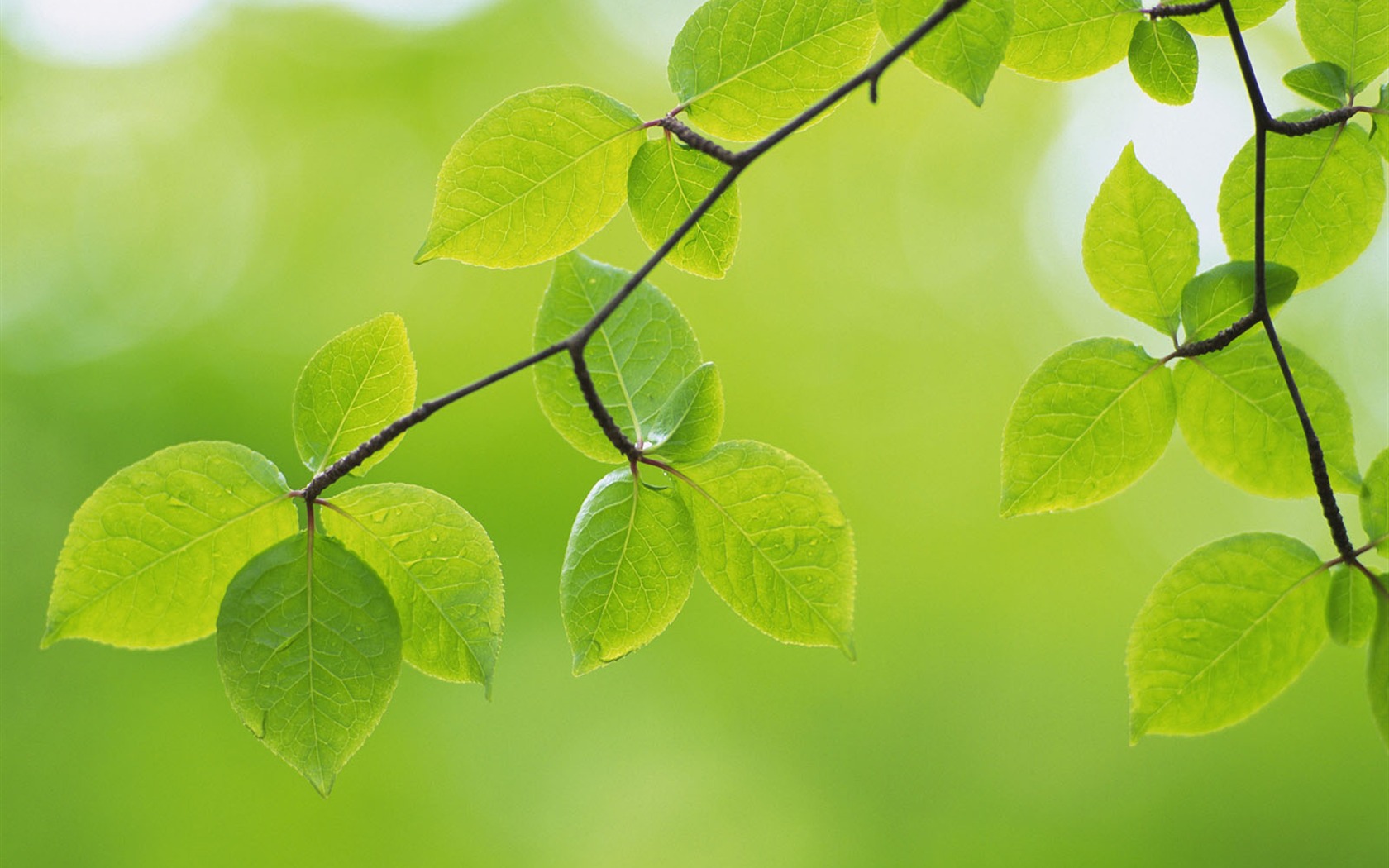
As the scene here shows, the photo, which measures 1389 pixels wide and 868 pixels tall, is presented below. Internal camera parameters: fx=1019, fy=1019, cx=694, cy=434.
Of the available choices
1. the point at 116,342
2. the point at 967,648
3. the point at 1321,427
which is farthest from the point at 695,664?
the point at 1321,427

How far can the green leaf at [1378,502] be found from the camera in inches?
16.8

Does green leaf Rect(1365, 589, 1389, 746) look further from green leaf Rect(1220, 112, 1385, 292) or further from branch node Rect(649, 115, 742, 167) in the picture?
branch node Rect(649, 115, 742, 167)

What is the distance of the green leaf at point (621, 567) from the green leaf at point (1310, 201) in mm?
291

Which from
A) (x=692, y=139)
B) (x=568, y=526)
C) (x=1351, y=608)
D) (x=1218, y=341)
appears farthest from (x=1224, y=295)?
(x=568, y=526)

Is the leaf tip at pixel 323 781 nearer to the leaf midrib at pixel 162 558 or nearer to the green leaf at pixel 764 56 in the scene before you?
the leaf midrib at pixel 162 558

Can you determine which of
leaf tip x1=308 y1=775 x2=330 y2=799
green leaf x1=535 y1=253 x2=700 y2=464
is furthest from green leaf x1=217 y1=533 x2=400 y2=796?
green leaf x1=535 y1=253 x2=700 y2=464

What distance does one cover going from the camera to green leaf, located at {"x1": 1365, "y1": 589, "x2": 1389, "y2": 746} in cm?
42

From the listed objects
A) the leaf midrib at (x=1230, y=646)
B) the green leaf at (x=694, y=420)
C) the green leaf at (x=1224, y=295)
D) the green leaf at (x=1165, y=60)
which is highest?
the green leaf at (x=1165, y=60)

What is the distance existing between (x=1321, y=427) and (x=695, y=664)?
12.6ft

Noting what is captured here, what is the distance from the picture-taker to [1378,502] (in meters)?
0.43

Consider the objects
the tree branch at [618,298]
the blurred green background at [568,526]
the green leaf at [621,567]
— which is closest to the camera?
the tree branch at [618,298]

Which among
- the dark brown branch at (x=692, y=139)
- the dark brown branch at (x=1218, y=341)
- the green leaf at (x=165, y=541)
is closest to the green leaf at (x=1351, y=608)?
the dark brown branch at (x=1218, y=341)

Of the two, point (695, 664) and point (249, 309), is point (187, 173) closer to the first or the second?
point (249, 309)

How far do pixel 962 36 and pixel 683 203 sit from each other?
127mm
